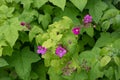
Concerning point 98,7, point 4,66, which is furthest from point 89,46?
point 4,66

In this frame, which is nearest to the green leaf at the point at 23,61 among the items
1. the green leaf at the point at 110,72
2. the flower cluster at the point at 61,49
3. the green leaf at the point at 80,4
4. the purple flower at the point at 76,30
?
the flower cluster at the point at 61,49

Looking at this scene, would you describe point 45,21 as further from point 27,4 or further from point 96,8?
point 96,8

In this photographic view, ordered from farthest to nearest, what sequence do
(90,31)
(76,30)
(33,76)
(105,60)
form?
(33,76), (90,31), (76,30), (105,60)

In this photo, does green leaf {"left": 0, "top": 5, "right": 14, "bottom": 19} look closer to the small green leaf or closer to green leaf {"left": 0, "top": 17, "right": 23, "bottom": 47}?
green leaf {"left": 0, "top": 17, "right": 23, "bottom": 47}

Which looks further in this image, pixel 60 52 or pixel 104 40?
pixel 104 40

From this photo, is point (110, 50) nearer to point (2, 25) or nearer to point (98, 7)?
point (98, 7)

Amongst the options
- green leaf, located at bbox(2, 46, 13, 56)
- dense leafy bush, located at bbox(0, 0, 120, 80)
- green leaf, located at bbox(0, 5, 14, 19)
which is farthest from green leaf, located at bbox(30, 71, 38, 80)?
green leaf, located at bbox(0, 5, 14, 19)

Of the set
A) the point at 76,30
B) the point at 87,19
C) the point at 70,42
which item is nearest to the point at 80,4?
the point at 87,19
